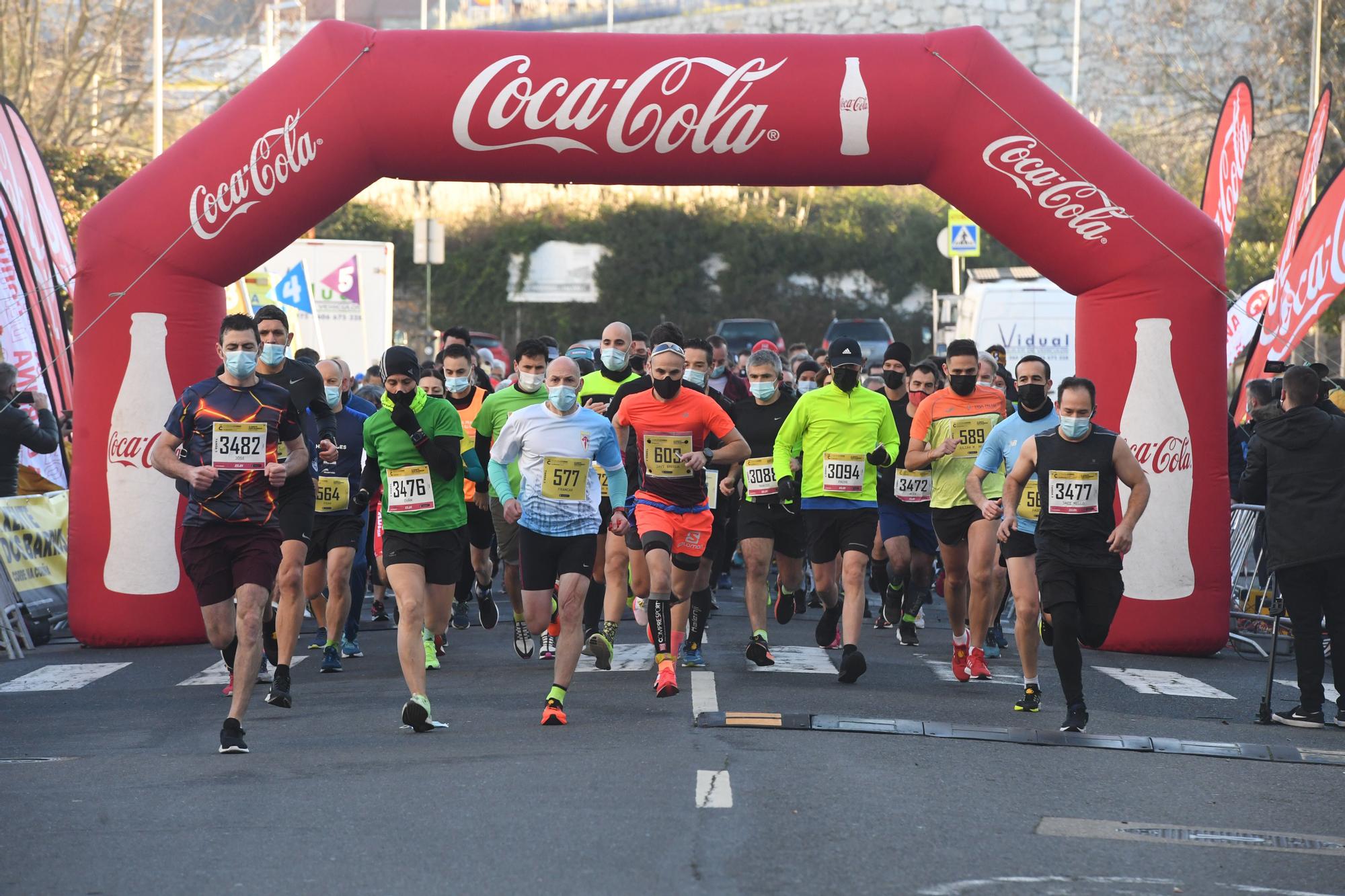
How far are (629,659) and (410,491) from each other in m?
3.10

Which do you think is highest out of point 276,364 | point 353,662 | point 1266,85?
point 1266,85

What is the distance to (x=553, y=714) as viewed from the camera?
948 cm

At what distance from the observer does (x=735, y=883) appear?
19.7 feet

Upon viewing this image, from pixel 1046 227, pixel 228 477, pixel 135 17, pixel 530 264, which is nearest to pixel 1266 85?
pixel 530 264

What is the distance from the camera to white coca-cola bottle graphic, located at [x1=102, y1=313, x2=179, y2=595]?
43.8ft

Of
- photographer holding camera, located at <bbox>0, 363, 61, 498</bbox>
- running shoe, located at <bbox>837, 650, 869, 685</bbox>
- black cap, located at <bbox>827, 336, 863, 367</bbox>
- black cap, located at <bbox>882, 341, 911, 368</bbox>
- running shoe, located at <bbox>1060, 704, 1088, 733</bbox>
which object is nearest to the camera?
running shoe, located at <bbox>1060, 704, 1088, 733</bbox>

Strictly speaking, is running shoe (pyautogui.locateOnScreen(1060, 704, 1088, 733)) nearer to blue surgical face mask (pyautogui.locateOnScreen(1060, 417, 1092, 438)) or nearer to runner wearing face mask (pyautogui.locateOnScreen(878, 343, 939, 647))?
blue surgical face mask (pyautogui.locateOnScreen(1060, 417, 1092, 438))

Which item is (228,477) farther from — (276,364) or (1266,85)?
(1266,85)

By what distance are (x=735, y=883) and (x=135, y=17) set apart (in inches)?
1436

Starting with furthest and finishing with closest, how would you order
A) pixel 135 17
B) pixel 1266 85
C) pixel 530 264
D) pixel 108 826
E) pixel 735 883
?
pixel 530 264 < pixel 1266 85 < pixel 135 17 < pixel 108 826 < pixel 735 883

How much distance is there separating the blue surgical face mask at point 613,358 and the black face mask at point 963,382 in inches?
89.0

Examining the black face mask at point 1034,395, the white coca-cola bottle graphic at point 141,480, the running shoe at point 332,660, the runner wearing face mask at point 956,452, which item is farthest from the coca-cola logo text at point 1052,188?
the white coca-cola bottle graphic at point 141,480

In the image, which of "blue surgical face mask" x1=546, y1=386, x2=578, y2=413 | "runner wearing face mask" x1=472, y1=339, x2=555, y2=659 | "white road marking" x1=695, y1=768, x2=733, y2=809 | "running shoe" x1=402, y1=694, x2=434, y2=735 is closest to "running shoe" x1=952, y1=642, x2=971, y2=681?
"runner wearing face mask" x1=472, y1=339, x2=555, y2=659

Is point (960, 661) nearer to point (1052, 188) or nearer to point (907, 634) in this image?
point (907, 634)
